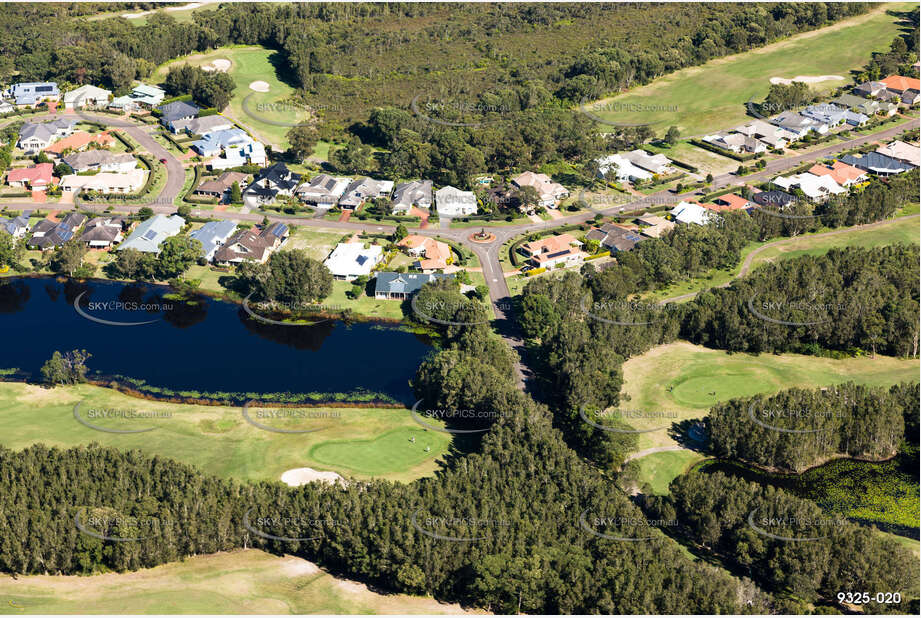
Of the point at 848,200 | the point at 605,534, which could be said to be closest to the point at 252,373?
the point at 605,534

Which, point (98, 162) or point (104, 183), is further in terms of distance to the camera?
point (98, 162)

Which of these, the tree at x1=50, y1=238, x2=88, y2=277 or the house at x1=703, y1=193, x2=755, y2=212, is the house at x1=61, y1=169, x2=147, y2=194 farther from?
the house at x1=703, y1=193, x2=755, y2=212

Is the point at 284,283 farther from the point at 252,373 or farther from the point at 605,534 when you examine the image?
the point at 605,534

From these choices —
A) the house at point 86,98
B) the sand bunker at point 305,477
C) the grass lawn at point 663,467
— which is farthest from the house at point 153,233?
the grass lawn at point 663,467

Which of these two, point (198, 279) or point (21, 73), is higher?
point (21, 73)

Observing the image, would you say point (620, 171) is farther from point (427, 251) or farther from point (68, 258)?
point (68, 258)

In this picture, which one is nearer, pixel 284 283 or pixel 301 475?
pixel 301 475

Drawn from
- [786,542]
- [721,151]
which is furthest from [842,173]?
[786,542]
